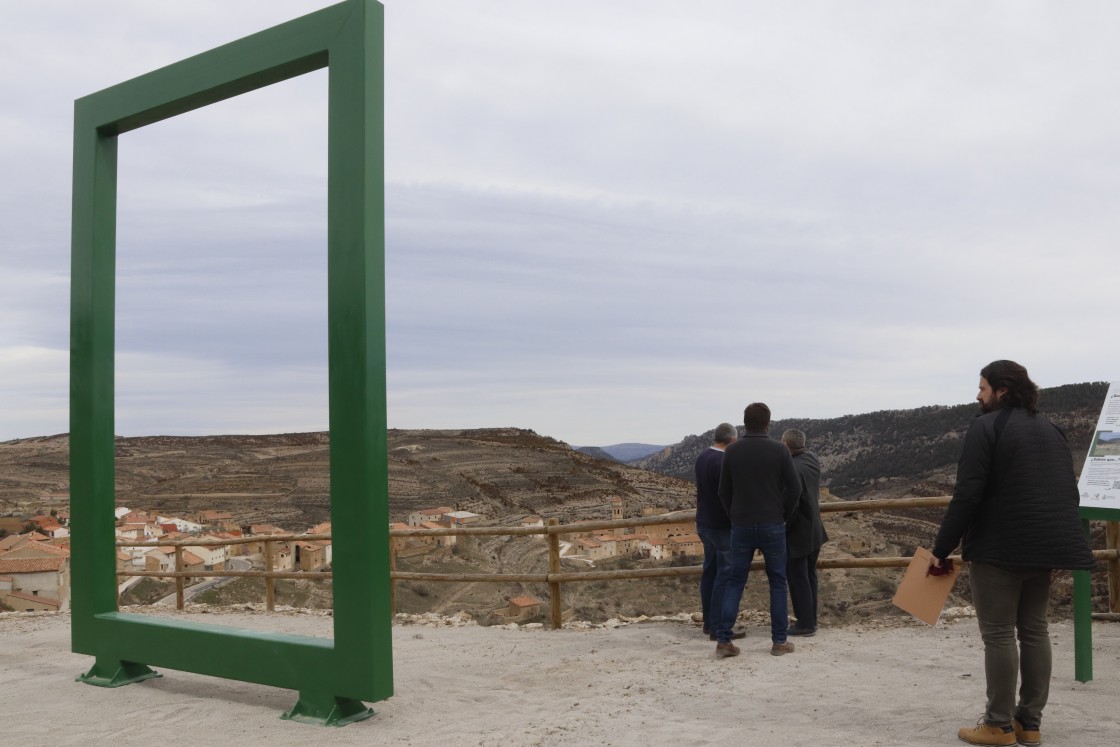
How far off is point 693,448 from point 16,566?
72.6 ft

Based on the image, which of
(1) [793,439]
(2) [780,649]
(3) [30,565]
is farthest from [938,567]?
(3) [30,565]

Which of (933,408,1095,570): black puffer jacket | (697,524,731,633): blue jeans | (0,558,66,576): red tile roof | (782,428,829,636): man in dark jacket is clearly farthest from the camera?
(0,558,66,576): red tile roof

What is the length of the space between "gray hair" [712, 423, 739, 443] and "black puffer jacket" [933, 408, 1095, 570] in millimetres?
2402

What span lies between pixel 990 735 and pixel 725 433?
2.66m

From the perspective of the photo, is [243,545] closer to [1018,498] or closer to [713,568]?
[713,568]

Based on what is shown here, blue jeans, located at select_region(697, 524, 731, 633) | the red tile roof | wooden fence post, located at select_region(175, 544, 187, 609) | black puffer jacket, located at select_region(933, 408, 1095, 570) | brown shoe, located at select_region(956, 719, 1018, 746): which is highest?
black puffer jacket, located at select_region(933, 408, 1095, 570)

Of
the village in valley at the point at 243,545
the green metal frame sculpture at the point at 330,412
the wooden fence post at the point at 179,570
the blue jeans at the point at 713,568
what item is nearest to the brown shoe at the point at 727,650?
the blue jeans at the point at 713,568

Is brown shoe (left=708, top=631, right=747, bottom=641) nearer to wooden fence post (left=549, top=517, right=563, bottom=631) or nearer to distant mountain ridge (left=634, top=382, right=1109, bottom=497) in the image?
wooden fence post (left=549, top=517, right=563, bottom=631)

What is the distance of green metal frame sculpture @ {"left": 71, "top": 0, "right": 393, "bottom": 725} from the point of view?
4.09 meters

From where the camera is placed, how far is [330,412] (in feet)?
13.8

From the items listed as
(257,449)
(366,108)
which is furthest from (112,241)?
(257,449)

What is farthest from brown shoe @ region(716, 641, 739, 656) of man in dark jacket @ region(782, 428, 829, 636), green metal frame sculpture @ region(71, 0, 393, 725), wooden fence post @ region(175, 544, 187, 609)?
wooden fence post @ region(175, 544, 187, 609)

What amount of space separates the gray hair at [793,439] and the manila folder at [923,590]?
2258 mm

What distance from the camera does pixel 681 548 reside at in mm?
11359
